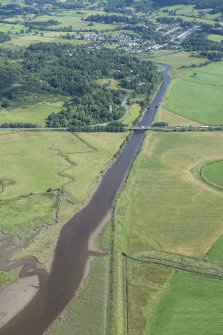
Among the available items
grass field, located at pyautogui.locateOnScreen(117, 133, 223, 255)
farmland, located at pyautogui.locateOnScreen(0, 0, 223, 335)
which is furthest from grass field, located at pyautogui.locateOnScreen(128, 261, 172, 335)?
grass field, located at pyautogui.locateOnScreen(117, 133, 223, 255)

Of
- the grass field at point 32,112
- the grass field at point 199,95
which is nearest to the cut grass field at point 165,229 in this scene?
the grass field at point 199,95

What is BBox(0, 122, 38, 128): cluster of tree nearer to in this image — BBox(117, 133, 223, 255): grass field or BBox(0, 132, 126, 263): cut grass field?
BBox(0, 132, 126, 263): cut grass field

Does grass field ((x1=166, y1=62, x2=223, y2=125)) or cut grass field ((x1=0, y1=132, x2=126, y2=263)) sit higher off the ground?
grass field ((x1=166, y1=62, x2=223, y2=125))

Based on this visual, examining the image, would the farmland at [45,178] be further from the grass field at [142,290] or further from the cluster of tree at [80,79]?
the grass field at [142,290]

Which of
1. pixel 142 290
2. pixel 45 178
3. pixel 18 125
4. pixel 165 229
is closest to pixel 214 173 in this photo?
pixel 165 229

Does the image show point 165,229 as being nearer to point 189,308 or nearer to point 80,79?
point 189,308
